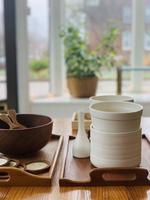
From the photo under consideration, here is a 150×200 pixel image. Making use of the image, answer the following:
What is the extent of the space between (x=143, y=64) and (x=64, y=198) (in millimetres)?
2644

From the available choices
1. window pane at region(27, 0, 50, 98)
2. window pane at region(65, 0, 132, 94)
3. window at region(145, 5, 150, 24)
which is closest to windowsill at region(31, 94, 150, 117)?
window pane at region(27, 0, 50, 98)

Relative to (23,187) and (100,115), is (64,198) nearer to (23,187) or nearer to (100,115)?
(23,187)

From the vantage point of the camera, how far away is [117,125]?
101cm

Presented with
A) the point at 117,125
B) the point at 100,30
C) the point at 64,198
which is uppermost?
the point at 100,30

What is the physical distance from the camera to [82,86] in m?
3.16

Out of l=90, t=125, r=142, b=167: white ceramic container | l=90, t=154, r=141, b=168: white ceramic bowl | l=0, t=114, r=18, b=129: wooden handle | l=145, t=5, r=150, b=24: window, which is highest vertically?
l=145, t=5, r=150, b=24: window

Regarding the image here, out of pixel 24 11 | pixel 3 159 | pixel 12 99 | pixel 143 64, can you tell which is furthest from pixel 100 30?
pixel 3 159

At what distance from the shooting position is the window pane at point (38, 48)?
324 cm

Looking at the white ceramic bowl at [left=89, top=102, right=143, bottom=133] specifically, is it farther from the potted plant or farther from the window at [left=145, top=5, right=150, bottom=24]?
the window at [left=145, top=5, right=150, bottom=24]

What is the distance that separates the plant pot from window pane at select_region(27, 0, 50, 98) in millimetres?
309

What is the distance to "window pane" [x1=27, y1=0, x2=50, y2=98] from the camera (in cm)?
324

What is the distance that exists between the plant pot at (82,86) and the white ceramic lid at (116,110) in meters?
1.97

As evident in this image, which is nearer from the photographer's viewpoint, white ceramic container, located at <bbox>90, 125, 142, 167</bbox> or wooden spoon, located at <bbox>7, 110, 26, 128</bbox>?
white ceramic container, located at <bbox>90, 125, 142, 167</bbox>

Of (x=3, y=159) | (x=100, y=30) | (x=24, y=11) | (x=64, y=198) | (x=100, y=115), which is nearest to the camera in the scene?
(x=64, y=198)
